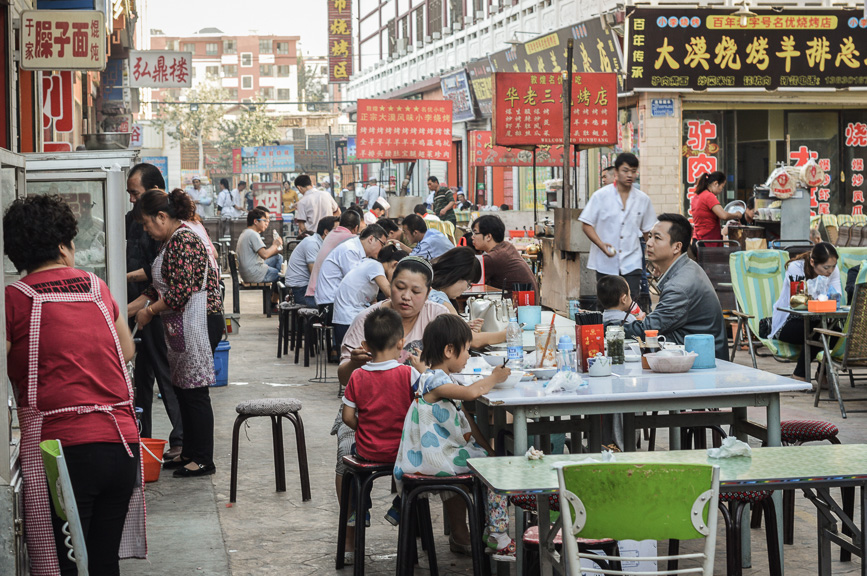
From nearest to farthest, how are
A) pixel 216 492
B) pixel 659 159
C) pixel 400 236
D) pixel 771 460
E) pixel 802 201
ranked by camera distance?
pixel 771 460 → pixel 216 492 → pixel 400 236 → pixel 802 201 → pixel 659 159

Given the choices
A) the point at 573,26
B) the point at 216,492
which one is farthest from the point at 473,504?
the point at 573,26

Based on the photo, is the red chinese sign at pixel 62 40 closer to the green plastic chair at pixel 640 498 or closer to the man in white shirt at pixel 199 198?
the green plastic chair at pixel 640 498

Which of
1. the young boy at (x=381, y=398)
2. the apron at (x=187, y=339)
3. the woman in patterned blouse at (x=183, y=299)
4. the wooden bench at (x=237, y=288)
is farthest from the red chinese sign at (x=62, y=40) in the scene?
the young boy at (x=381, y=398)

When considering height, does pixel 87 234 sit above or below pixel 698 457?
above

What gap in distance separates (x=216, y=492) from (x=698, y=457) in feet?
12.0

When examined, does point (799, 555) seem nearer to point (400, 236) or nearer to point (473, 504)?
point (473, 504)

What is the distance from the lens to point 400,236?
1283 centimetres

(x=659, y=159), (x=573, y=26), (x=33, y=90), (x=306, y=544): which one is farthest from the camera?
(x=573, y=26)

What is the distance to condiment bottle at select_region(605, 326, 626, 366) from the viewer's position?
540 centimetres

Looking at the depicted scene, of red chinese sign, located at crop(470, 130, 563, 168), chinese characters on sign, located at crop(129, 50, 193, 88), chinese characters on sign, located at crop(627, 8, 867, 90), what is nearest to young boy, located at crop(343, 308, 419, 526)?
chinese characters on sign, located at crop(129, 50, 193, 88)

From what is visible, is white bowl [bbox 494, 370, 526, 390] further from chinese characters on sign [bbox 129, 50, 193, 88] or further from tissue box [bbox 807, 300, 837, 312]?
chinese characters on sign [bbox 129, 50, 193, 88]

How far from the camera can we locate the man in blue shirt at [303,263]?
12266 mm

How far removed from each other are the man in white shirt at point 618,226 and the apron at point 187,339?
4.48 m

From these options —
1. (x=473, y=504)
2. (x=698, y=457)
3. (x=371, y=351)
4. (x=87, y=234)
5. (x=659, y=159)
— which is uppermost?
(x=659, y=159)
